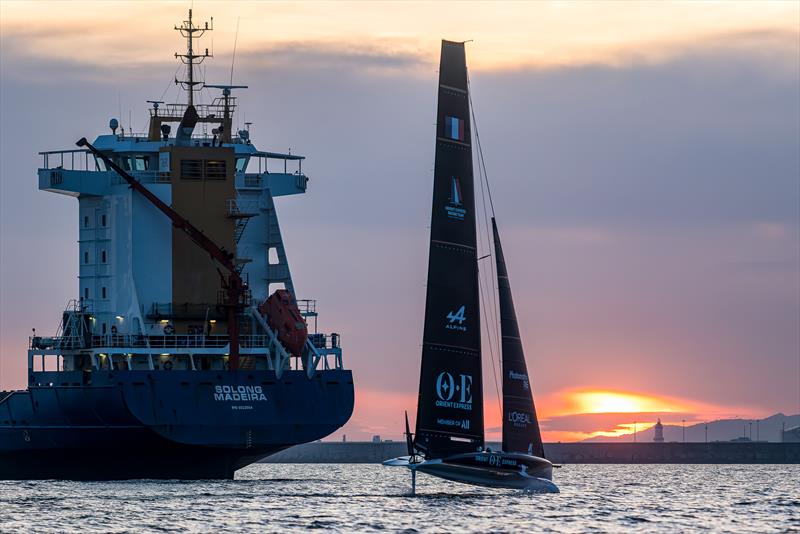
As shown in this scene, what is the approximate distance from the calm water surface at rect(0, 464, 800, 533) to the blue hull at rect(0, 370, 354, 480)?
123cm

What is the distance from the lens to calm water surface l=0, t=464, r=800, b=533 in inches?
2077

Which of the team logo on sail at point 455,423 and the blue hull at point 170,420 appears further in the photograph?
the blue hull at point 170,420

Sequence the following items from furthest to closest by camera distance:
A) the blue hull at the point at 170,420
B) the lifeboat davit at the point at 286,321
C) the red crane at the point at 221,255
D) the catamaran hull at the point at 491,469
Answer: the lifeboat davit at the point at 286,321, the red crane at the point at 221,255, the blue hull at the point at 170,420, the catamaran hull at the point at 491,469

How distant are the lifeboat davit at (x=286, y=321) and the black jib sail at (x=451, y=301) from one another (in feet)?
67.4

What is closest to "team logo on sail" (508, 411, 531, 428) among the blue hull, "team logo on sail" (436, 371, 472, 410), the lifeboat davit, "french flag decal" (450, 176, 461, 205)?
"team logo on sail" (436, 371, 472, 410)

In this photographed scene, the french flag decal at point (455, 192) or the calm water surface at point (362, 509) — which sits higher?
the french flag decal at point (455, 192)

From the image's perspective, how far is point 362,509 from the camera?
195 feet

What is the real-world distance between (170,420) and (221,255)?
24.6 ft

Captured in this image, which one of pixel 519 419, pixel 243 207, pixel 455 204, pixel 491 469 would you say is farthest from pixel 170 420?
pixel 455 204

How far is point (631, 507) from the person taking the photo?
2485 inches

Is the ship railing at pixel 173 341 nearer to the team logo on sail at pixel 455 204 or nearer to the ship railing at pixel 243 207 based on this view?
the ship railing at pixel 243 207

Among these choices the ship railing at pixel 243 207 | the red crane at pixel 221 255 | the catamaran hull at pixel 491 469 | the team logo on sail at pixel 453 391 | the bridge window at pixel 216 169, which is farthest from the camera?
the bridge window at pixel 216 169

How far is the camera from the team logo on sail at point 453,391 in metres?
55.5

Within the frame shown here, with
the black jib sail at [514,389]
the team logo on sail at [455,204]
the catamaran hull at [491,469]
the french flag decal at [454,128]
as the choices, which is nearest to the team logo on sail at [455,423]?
the catamaran hull at [491,469]
